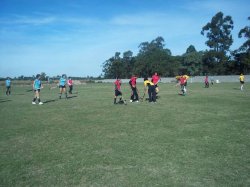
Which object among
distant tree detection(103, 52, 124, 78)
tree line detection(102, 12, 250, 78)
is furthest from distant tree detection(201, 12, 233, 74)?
distant tree detection(103, 52, 124, 78)

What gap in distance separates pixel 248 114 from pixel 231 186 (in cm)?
903

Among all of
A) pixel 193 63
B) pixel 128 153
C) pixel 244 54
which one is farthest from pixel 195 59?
pixel 128 153

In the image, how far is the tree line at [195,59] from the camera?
80125mm

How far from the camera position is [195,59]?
105 m

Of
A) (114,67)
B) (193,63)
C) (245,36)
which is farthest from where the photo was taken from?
(114,67)

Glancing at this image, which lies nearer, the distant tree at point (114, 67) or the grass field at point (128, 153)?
the grass field at point (128, 153)

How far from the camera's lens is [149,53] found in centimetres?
11788

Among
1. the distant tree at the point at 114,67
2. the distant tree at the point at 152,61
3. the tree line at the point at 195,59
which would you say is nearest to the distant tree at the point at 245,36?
the tree line at the point at 195,59

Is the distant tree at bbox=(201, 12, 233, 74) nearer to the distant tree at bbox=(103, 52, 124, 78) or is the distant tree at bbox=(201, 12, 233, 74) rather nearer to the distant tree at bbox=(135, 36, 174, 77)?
the distant tree at bbox=(135, 36, 174, 77)

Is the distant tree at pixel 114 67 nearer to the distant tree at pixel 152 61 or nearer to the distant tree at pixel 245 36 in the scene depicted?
the distant tree at pixel 152 61

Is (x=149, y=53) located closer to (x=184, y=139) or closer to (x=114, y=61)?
(x=114, y=61)

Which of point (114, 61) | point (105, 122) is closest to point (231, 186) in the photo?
point (105, 122)

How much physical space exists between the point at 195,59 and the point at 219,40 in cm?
2231

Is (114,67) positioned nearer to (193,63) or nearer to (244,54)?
(193,63)
